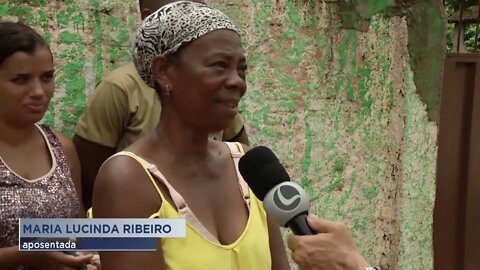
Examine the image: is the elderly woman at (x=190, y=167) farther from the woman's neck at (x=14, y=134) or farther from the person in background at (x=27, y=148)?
the woman's neck at (x=14, y=134)

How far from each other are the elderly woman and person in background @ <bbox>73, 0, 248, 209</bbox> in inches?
34.8

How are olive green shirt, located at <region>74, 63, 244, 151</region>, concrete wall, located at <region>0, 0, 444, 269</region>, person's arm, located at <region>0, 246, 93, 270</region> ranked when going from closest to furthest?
1. person's arm, located at <region>0, 246, 93, 270</region>
2. olive green shirt, located at <region>74, 63, 244, 151</region>
3. concrete wall, located at <region>0, 0, 444, 269</region>

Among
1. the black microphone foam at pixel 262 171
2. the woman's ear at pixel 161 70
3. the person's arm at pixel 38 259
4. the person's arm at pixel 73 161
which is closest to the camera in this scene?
the black microphone foam at pixel 262 171

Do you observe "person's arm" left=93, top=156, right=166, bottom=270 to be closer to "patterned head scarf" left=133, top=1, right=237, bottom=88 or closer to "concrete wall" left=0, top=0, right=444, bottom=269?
"patterned head scarf" left=133, top=1, right=237, bottom=88

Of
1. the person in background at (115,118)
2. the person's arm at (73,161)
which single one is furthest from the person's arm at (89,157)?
the person's arm at (73,161)

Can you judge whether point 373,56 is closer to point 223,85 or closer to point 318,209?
point 318,209

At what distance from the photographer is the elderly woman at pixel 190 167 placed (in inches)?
76.0

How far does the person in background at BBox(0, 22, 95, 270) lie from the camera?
2.48 meters

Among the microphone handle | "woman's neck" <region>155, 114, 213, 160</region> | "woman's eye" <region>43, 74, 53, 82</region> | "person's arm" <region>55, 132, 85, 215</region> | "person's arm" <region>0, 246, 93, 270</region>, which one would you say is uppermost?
"woman's eye" <region>43, 74, 53, 82</region>

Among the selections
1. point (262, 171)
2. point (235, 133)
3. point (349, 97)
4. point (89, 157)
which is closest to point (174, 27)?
point (262, 171)

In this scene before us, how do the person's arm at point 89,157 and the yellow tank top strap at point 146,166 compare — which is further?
the person's arm at point 89,157

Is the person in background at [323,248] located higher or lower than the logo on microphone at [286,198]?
lower

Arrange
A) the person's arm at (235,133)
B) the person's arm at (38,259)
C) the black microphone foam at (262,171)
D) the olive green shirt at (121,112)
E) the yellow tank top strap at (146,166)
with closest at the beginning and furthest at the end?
the black microphone foam at (262,171), the yellow tank top strap at (146,166), the person's arm at (38,259), the olive green shirt at (121,112), the person's arm at (235,133)

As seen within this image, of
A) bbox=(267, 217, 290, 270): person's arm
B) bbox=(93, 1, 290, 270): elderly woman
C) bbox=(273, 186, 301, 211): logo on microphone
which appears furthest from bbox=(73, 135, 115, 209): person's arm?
bbox=(273, 186, 301, 211): logo on microphone
